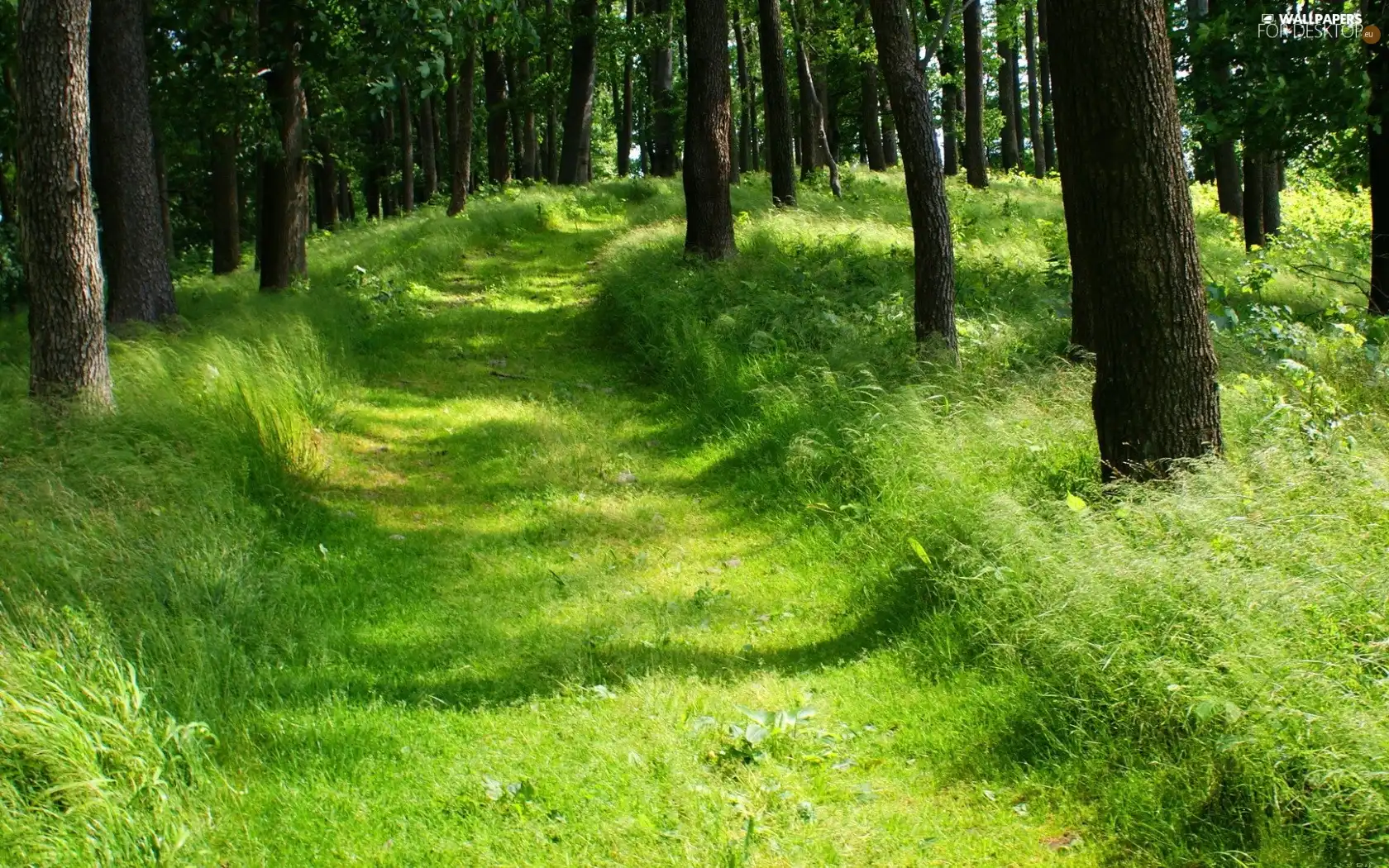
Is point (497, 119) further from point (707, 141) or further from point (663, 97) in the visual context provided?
point (707, 141)

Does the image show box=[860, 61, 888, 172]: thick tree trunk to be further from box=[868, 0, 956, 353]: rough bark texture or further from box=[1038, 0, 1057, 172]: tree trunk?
box=[868, 0, 956, 353]: rough bark texture

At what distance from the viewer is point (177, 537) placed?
18.8 ft

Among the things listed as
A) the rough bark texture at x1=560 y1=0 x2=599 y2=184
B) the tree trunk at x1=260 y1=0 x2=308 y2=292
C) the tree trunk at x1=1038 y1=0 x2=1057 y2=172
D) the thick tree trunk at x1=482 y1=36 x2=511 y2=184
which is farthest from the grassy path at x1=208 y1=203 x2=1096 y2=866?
the tree trunk at x1=1038 y1=0 x2=1057 y2=172

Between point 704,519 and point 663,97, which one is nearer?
point 704,519

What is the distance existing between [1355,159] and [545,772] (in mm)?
13144

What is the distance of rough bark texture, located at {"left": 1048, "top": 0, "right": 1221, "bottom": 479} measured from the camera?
19.2ft

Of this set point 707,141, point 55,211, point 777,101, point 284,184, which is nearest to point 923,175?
point 707,141

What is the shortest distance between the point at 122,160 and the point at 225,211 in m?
11.7

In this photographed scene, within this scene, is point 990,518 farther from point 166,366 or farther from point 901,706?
point 166,366

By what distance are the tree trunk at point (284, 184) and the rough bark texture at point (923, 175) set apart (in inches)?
301

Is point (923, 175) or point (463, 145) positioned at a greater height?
point (463, 145)

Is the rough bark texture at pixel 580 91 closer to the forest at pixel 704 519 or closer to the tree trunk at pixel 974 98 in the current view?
the tree trunk at pixel 974 98

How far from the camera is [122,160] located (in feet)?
36.8

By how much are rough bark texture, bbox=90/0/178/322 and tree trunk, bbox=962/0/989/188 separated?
18272 millimetres
